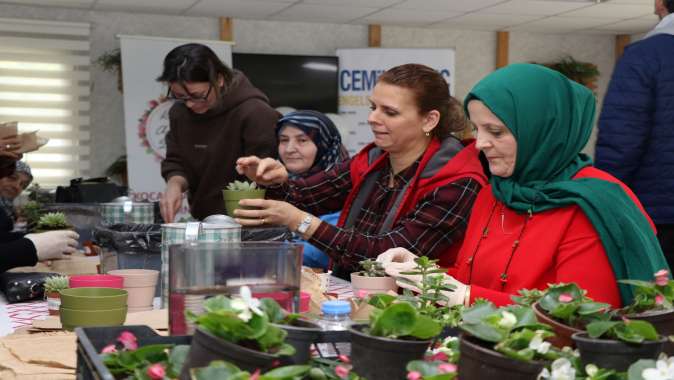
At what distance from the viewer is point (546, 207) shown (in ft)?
6.16

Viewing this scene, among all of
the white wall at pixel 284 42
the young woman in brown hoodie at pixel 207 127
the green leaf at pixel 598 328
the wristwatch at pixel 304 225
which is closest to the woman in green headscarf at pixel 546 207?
the wristwatch at pixel 304 225

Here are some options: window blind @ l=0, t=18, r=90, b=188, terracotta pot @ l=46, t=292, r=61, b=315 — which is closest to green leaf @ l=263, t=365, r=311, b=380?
terracotta pot @ l=46, t=292, r=61, b=315

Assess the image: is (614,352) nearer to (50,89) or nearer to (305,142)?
(305,142)

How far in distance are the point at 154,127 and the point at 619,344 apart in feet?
23.0

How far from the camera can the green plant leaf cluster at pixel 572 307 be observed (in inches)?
35.4

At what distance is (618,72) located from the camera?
2.77 meters

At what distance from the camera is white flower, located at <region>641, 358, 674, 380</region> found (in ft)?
2.47

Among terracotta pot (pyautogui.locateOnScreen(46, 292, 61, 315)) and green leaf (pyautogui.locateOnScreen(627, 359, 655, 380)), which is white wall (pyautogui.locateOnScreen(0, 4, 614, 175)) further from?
green leaf (pyautogui.locateOnScreen(627, 359, 655, 380))

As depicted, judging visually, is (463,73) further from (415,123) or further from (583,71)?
(415,123)

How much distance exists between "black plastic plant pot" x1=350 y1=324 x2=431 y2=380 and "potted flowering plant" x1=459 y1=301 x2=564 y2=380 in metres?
0.05

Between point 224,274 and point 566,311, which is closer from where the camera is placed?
point 566,311

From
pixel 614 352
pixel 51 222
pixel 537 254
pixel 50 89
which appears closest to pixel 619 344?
pixel 614 352

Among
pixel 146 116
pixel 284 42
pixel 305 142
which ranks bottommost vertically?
pixel 305 142

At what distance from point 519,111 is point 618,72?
1026 mm
